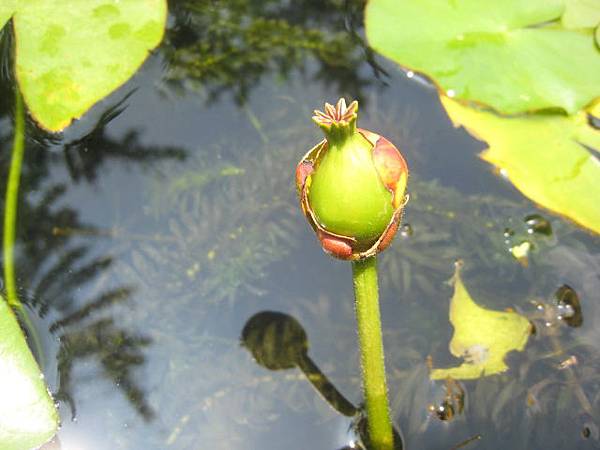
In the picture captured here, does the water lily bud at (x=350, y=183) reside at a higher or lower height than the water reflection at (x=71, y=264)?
higher

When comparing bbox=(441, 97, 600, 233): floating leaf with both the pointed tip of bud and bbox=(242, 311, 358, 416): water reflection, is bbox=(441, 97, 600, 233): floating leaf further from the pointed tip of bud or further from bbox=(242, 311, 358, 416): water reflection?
the pointed tip of bud

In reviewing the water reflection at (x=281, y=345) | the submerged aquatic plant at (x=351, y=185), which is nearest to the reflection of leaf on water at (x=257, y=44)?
the water reflection at (x=281, y=345)

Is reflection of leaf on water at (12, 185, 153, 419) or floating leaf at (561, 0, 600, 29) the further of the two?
floating leaf at (561, 0, 600, 29)

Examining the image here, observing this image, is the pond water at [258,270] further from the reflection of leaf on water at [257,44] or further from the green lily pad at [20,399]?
the green lily pad at [20,399]

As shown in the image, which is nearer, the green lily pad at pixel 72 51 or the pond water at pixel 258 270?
the pond water at pixel 258 270

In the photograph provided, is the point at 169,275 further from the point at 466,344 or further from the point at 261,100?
the point at 466,344

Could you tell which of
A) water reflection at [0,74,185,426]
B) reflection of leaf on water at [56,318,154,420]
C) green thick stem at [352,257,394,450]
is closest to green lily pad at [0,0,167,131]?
water reflection at [0,74,185,426]
